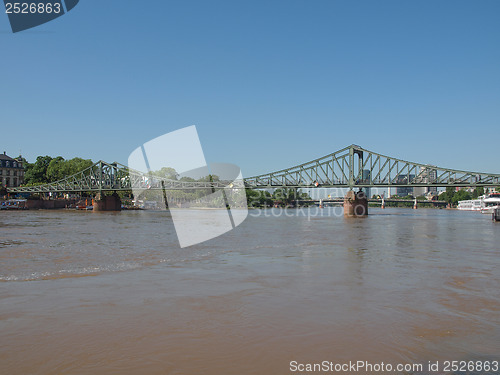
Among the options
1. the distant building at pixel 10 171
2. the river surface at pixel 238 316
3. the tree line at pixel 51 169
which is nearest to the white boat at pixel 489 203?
the river surface at pixel 238 316

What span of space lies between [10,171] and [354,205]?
4376 inches

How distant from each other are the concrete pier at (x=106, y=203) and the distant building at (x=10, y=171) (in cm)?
4108

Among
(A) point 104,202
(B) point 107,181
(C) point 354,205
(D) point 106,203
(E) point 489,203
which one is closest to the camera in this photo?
(C) point 354,205

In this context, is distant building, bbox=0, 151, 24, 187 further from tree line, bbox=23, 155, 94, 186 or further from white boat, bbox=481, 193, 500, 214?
white boat, bbox=481, 193, 500, 214

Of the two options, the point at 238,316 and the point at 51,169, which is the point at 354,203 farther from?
the point at 51,169

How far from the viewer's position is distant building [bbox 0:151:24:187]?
Result: 4980 inches

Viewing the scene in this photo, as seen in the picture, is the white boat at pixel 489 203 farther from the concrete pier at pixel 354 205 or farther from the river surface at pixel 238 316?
the river surface at pixel 238 316

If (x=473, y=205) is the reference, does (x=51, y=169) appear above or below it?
above

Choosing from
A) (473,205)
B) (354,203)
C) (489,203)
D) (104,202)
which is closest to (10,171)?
(104,202)

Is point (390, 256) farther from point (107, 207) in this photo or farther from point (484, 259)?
point (107, 207)

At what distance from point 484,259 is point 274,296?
11.5 metres

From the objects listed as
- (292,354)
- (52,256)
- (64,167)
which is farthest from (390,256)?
(64,167)

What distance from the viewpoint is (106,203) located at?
107 metres

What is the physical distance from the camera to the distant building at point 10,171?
4980 inches
